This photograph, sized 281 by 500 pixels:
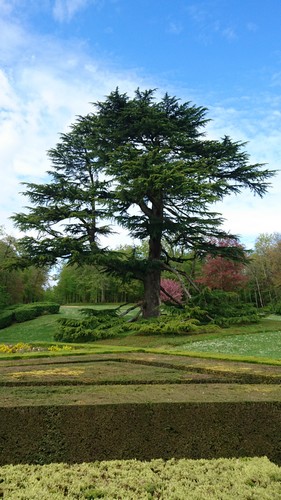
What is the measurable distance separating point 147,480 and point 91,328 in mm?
14538

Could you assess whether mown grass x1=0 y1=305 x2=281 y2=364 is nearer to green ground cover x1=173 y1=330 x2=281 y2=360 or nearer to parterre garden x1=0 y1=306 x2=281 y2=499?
green ground cover x1=173 y1=330 x2=281 y2=360

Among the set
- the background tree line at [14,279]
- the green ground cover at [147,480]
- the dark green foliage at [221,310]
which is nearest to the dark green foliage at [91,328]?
the background tree line at [14,279]

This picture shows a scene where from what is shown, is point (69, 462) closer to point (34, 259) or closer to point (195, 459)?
point (195, 459)

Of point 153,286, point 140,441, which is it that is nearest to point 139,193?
point 153,286

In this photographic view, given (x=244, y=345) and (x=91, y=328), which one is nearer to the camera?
(x=244, y=345)

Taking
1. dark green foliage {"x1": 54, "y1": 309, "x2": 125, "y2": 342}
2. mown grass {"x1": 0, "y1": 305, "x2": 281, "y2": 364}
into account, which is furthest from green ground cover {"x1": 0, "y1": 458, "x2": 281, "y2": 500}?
dark green foliage {"x1": 54, "y1": 309, "x2": 125, "y2": 342}

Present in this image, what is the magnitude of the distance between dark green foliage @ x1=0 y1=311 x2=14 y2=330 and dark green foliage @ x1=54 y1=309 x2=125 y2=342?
31.9ft

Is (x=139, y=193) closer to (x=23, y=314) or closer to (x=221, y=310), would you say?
(x=221, y=310)

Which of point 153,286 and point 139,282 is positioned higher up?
point 139,282

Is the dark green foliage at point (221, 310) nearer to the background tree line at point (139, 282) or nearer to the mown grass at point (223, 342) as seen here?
the mown grass at point (223, 342)

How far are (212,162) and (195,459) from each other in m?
15.7

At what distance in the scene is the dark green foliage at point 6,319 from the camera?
25.6 meters

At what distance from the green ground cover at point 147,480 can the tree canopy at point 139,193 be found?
13.5m

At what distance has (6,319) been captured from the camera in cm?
2581
